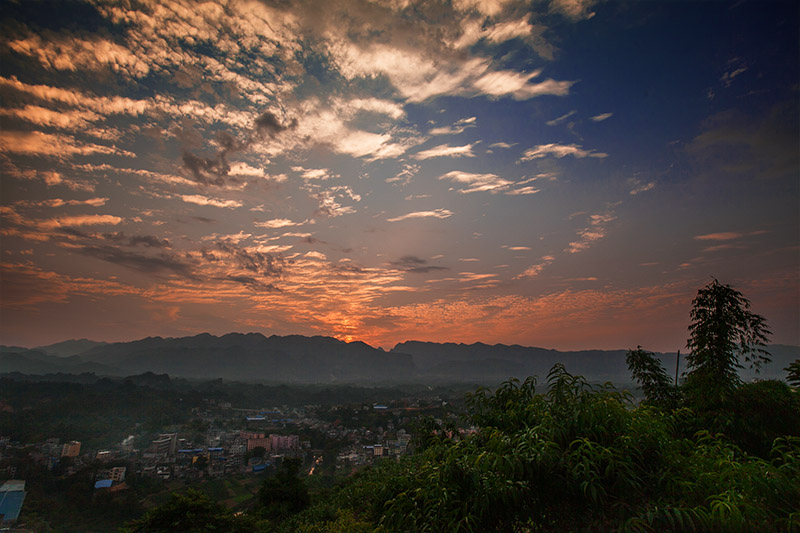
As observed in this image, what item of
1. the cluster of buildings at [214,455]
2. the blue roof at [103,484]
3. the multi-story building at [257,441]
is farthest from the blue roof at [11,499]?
the multi-story building at [257,441]

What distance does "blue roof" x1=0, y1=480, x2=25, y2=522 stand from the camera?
1229 inches

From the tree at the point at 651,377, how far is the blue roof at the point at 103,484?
55.6 metres

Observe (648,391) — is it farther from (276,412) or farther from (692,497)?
(276,412)

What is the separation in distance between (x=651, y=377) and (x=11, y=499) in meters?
54.1

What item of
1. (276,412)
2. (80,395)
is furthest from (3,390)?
(276,412)

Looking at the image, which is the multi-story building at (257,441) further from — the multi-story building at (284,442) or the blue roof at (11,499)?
the blue roof at (11,499)

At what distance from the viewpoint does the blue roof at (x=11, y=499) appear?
102ft

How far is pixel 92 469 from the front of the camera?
44.8 m

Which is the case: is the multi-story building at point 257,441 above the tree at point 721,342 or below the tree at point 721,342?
below

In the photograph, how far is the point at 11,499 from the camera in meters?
34.2

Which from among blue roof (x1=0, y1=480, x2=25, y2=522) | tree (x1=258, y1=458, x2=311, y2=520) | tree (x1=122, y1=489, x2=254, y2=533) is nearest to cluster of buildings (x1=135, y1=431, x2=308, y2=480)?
blue roof (x1=0, y1=480, x2=25, y2=522)

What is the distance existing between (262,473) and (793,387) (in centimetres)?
6002

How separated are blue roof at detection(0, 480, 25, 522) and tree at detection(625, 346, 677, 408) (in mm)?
47535

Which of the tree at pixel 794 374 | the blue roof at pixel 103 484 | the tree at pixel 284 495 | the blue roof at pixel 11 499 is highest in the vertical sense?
the tree at pixel 794 374
